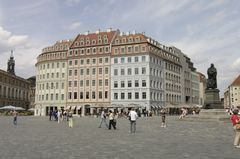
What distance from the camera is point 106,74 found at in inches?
3302

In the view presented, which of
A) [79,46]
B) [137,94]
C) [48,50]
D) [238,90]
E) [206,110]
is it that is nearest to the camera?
[206,110]

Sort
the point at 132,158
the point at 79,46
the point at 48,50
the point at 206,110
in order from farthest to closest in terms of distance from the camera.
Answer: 1. the point at 48,50
2. the point at 79,46
3. the point at 206,110
4. the point at 132,158

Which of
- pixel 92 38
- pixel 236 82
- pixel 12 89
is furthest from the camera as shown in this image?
pixel 236 82

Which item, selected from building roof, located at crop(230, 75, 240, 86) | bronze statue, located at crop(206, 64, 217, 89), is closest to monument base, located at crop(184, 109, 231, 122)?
bronze statue, located at crop(206, 64, 217, 89)

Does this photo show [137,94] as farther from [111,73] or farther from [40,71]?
[40,71]

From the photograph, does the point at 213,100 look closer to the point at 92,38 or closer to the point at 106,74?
the point at 106,74

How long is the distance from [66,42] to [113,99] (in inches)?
970

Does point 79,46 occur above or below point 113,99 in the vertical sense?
above

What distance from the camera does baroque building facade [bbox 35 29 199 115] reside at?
8031 cm

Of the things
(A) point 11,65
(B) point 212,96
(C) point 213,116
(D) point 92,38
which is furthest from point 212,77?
(A) point 11,65

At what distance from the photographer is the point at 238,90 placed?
153m

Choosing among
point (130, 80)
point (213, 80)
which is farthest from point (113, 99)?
point (213, 80)

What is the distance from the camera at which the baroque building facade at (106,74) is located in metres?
80.3

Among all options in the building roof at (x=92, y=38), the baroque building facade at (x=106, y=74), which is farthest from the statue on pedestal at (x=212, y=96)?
the building roof at (x=92, y=38)
